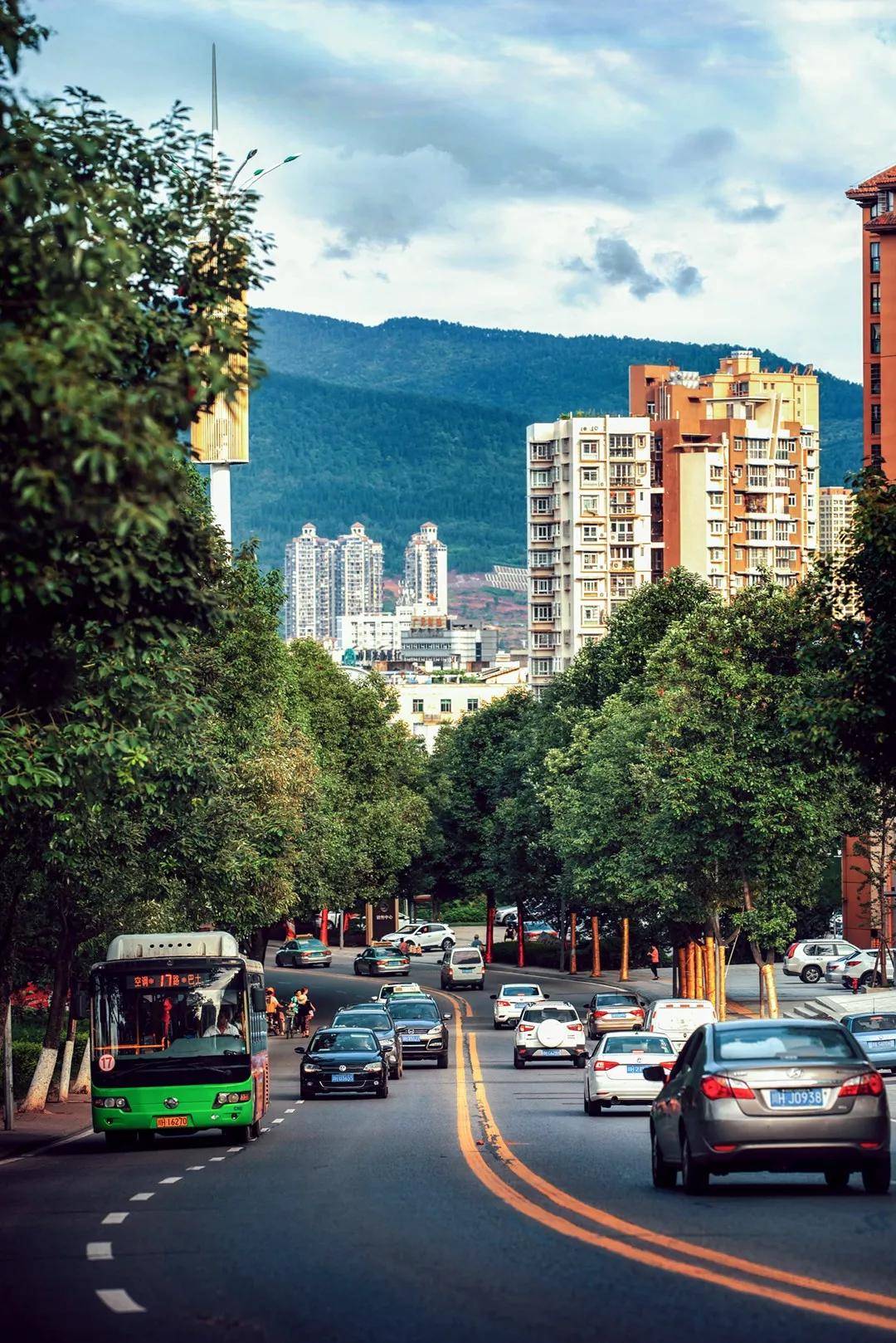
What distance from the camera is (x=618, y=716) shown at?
62.8m

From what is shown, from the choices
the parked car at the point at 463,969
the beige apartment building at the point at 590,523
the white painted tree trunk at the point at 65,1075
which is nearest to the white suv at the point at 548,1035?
the white painted tree trunk at the point at 65,1075

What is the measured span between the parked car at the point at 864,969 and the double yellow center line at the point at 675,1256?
5923cm

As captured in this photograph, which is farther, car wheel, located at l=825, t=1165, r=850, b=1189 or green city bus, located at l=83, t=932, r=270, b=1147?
green city bus, located at l=83, t=932, r=270, b=1147

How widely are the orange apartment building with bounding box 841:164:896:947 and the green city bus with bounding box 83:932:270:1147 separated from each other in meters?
51.0

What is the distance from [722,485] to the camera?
183 meters

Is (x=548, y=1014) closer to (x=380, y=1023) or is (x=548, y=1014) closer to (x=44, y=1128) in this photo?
(x=380, y=1023)

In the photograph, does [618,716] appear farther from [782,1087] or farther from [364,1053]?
[782,1087]

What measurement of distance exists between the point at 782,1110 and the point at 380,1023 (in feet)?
93.0

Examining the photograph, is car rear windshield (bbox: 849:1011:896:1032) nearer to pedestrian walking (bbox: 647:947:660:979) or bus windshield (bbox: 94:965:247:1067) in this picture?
bus windshield (bbox: 94:965:247:1067)

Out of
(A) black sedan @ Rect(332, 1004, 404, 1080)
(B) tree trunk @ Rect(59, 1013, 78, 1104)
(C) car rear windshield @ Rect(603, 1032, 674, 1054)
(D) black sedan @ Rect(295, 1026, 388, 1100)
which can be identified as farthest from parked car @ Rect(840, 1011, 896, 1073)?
(B) tree trunk @ Rect(59, 1013, 78, 1104)

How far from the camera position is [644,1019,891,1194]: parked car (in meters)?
15.9

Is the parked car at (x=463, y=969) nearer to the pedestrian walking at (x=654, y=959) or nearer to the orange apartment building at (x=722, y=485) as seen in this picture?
the pedestrian walking at (x=654, y=959)

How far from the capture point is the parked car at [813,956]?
8650 centimetres

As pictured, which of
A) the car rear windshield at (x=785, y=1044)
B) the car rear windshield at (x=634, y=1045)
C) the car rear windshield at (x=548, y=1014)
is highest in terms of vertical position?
the car rear windshield at (x=785, y=1044)
